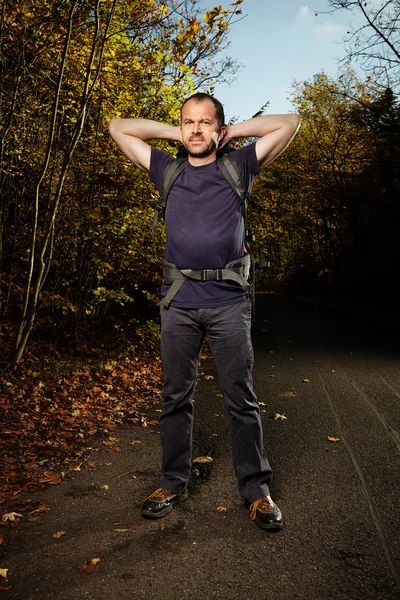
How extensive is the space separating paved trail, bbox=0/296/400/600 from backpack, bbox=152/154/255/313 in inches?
55.3

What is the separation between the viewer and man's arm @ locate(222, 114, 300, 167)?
304cm

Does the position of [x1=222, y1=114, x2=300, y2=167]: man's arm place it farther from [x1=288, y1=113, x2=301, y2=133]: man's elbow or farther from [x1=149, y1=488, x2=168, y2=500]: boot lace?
[x1=149, y1=488, x2=168, y2=500]: boot lace

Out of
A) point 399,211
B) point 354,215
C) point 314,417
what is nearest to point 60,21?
point 314,417

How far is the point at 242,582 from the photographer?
2467 millimetres

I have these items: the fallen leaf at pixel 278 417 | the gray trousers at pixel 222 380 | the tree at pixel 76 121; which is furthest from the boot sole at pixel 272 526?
the tree at pixel 76 121

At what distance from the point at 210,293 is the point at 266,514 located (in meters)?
1.39

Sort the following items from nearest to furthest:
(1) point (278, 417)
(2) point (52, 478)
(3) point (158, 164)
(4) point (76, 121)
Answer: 1. (3) point (158, 164)
2. (2) point (52, 478)
3. (1) point (278, 417)
4. (4) point (76, 121)

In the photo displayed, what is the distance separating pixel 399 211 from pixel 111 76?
518 inches

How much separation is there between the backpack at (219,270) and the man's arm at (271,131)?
0.20m

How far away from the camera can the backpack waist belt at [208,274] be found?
121 inches

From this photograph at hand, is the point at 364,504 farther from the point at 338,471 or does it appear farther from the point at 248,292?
the point at 248,292

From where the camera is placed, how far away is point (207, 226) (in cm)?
304

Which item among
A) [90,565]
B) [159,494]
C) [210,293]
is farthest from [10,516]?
[210,293]

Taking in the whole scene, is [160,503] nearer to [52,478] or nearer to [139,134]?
[52,478]
